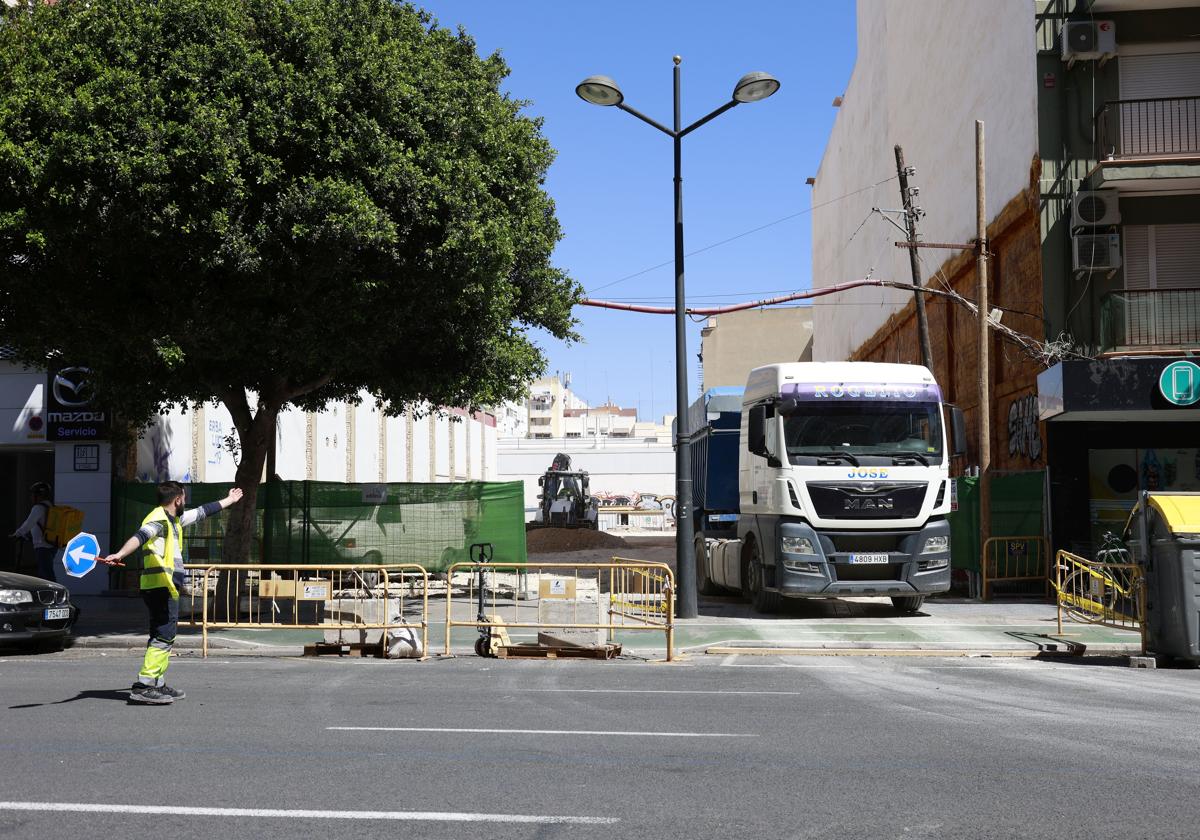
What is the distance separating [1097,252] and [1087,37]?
12.8 ft

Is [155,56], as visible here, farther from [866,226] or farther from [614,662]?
[866,226]

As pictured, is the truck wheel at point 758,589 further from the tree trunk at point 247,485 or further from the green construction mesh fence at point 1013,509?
the tree trunk at point 247,485

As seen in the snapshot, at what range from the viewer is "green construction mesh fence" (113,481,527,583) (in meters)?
20.9

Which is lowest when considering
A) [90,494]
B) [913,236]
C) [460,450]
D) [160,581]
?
[160,581]

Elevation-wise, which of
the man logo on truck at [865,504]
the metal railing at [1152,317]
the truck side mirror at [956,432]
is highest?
the metal railing at [1152,317]

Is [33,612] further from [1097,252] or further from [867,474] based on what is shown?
[1097,252]

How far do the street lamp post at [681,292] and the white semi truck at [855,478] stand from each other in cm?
104

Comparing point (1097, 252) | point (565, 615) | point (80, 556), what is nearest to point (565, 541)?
point (1097, 252)

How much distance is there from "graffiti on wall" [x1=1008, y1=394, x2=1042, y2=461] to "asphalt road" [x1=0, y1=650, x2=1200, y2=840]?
37.2 ft

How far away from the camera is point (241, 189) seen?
13.3 m

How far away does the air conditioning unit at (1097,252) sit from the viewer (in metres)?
20.7

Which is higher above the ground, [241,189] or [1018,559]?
[241,189]

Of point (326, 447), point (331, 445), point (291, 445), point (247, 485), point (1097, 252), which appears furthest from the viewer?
point (331, 445)

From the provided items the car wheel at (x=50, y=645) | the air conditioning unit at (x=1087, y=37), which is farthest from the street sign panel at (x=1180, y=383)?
the car wheel at (x=50, y=645)
